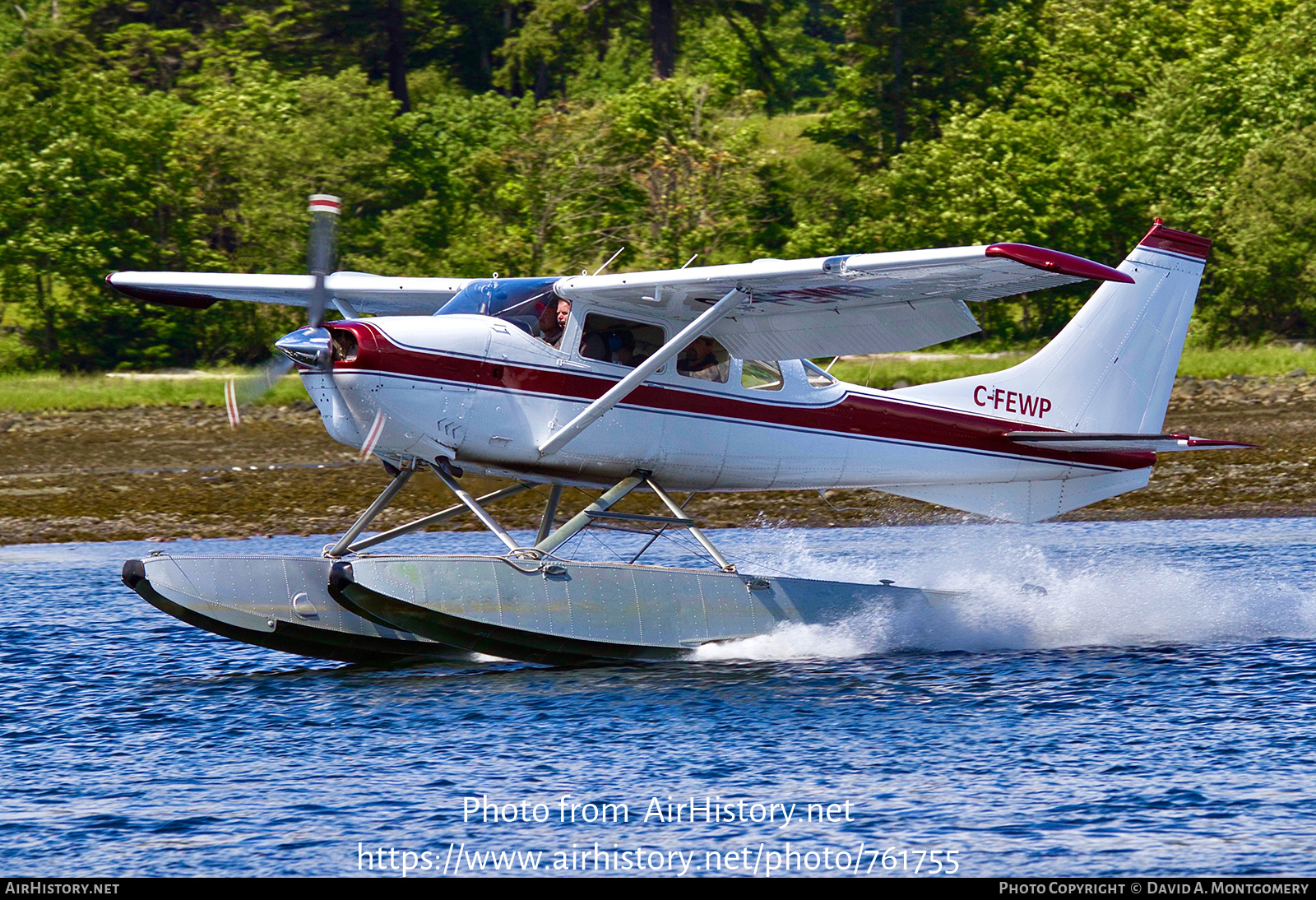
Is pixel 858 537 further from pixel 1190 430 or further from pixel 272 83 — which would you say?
pixel 272 83

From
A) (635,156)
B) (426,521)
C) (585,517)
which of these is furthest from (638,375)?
(635,156)

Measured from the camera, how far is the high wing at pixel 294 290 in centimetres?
1275

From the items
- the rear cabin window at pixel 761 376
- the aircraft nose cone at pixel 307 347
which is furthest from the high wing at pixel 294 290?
the rear cabin window at pixel 761 376

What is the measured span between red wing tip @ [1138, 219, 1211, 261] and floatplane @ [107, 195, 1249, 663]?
1.0 inches

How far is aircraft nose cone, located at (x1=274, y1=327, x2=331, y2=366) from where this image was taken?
1020 cm

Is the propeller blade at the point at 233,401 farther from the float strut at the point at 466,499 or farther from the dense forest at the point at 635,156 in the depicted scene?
the dense forest at the point at 635,156

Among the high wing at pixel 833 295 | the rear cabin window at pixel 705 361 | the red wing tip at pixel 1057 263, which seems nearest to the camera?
the red wing tip at pixel 1057 263

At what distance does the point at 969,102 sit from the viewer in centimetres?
4697

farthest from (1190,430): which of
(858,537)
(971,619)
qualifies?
(971,619)

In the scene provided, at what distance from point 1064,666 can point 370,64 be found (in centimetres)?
4344

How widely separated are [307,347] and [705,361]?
3120mm

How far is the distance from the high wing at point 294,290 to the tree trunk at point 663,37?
111ft

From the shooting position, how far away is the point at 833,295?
10.9 m

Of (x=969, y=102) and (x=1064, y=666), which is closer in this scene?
(x=1064, y=666)
